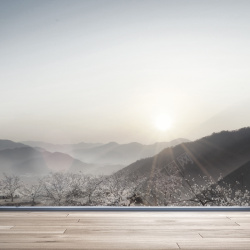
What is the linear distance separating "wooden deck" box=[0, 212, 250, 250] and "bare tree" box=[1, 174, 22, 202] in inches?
629

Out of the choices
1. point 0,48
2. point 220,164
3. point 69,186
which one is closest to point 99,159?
point 220,164

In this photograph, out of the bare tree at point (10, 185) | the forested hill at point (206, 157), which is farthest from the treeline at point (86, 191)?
the forested hill at point (206, 157)

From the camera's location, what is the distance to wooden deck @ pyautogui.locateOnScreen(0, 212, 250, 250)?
5.50ft

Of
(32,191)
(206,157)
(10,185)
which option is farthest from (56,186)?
(206,157)

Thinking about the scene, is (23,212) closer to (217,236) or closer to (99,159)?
(217,236)

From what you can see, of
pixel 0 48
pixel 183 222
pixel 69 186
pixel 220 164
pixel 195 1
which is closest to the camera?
pixel 183 222

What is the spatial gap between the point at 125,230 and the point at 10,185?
17580mm

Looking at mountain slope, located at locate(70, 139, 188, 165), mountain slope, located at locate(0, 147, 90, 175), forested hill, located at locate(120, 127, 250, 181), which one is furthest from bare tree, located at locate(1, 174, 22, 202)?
mountain slope, located at locate(70, 139, 188, 165)

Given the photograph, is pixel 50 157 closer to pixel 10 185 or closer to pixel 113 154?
pixel 113 154

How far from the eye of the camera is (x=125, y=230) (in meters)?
2.04

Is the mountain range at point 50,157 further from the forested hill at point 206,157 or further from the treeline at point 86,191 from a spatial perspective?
the treeline at point 86,191

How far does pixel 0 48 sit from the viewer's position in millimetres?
5828

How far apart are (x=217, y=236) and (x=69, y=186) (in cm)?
1419

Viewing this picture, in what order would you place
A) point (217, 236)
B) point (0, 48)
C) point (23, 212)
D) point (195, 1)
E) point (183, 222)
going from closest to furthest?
point (217, 236) → point (183, 222) → point (23, 212) → point (195, 1) → point (0, 48)
